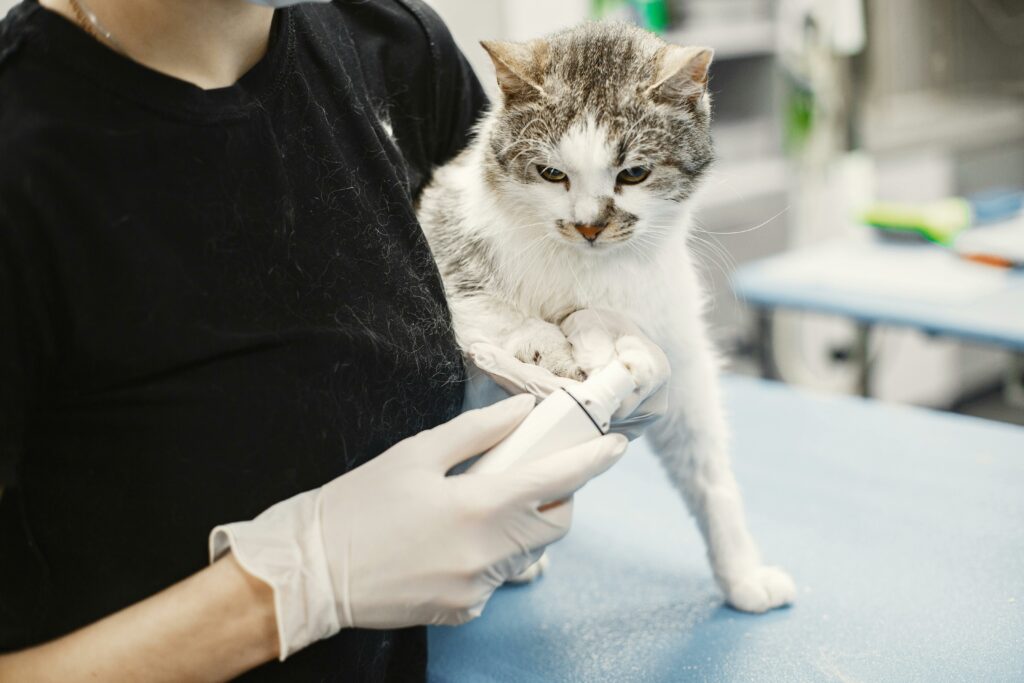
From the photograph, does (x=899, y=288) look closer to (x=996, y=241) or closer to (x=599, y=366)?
(x=996, y=241)

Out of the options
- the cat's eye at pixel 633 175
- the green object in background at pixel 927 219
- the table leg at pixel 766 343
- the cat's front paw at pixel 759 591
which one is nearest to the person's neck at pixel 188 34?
the cat's eye at pixel 633 175

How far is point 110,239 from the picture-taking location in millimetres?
683

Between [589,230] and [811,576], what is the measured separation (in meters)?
0.55

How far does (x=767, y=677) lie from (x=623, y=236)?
1.62ft

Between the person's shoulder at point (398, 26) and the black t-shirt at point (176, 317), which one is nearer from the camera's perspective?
the black t-shirt at point (176, 317)

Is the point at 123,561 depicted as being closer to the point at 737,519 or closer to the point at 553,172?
the point at 553,172

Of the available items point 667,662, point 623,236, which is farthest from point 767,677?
point 623,236

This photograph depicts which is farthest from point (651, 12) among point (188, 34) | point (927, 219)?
point (188, 34)

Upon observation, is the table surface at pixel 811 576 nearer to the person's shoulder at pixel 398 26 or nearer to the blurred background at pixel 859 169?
the blurred background at pixel 859 169

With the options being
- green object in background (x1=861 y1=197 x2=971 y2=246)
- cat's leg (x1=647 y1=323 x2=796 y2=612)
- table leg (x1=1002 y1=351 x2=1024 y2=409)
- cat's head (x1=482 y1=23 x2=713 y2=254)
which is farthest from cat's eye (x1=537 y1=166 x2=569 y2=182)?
table leg (x1=1002 y1=351 x2=1024 y2=409)

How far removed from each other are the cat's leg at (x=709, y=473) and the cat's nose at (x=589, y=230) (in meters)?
0.19

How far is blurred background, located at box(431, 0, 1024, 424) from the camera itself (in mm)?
1960

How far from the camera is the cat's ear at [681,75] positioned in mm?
934

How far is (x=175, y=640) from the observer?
2.32 feet
